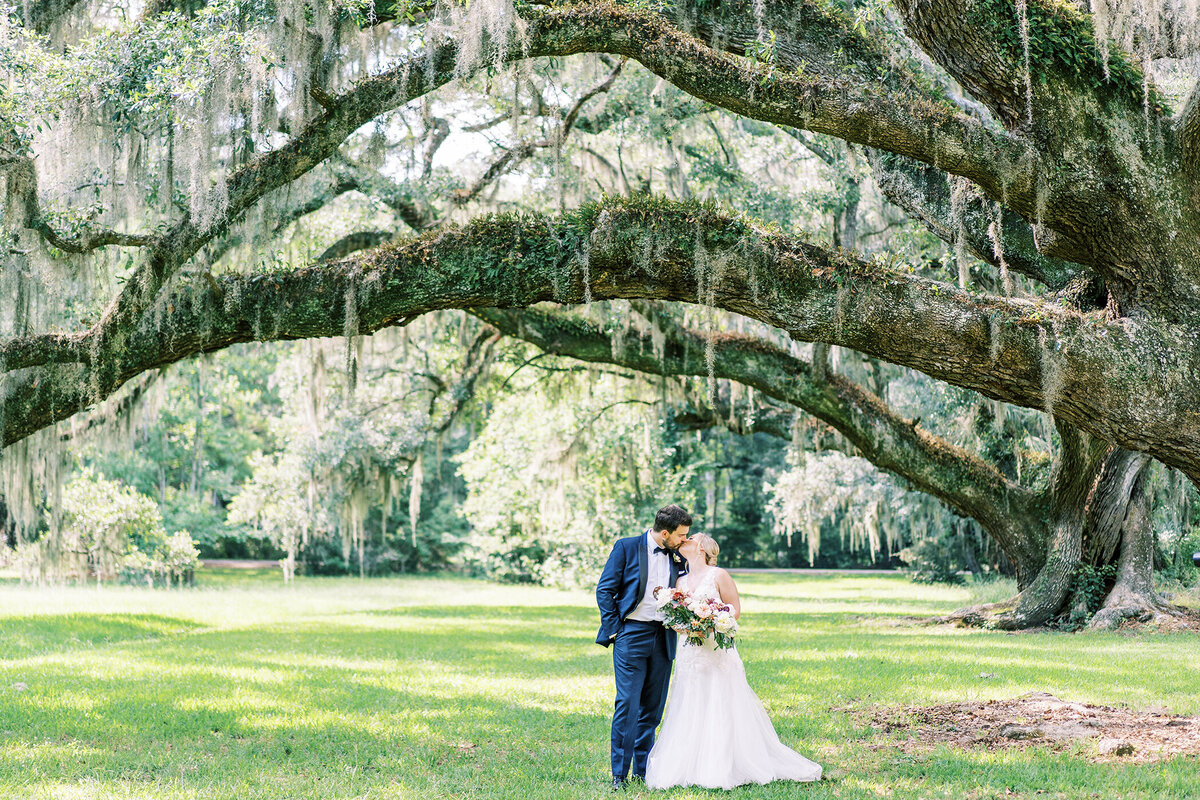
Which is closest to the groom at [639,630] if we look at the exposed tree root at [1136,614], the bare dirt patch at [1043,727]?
the bare dirt patch at [1043,727]

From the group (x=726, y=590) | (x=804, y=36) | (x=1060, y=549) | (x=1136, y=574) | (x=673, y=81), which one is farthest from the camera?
(x=1060, y=549)

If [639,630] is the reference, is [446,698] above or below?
below

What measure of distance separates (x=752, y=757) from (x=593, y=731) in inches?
65.1

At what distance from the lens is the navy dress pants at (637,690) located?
5.36 meters

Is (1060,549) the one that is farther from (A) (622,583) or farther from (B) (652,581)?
(A) (622,583)

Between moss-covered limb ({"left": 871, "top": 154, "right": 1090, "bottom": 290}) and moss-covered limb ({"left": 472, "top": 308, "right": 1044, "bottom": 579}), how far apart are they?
3482 millimetres

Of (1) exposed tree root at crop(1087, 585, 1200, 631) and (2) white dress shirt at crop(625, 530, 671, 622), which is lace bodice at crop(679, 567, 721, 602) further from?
(1) exposed tree root at crop(1087, 585, 1200, 631)

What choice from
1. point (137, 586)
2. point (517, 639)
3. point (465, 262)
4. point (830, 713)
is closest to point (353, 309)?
point (465, 262)

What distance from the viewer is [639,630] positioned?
5500 mm

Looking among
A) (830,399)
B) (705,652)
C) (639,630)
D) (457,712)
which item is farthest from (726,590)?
(830,399)

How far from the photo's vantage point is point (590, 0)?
6.62 meters

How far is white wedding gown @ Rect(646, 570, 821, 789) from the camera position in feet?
17.4

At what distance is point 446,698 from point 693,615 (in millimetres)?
3422

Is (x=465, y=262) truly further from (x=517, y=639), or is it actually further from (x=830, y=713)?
(x=517, y=639)
